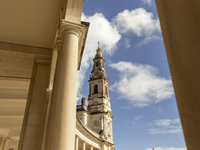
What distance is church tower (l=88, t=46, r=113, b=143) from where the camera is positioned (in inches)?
4139

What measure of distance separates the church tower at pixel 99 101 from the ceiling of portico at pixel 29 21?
295ft

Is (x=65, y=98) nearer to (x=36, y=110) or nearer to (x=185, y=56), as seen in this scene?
(x=185, y=56)

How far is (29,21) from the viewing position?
54.4ft

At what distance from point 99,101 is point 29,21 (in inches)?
3946

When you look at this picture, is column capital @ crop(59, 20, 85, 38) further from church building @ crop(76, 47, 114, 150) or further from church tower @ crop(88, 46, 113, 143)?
church tower @ crop(88, 46, 113, 143)

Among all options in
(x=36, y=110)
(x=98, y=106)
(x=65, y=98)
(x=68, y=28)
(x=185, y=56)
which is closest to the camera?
(x=185, y=56)

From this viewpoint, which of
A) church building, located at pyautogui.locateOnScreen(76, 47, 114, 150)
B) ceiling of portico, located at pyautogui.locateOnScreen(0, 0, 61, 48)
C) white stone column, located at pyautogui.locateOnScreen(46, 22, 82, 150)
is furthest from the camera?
church building, located at pyautogui.locateOnScreen(76, 47, 114, 150)

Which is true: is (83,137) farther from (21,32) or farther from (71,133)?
(71,133)

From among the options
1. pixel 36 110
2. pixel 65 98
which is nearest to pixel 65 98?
pixel 65 98

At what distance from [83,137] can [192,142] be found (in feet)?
200

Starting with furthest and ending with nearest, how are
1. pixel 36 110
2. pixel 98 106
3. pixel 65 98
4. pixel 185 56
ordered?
pixel 98 106
pixel 36 110
pixel 65 98
pixel 185 56

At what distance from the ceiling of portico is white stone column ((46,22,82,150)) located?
5849 mm

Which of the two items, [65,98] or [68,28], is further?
[68,28]

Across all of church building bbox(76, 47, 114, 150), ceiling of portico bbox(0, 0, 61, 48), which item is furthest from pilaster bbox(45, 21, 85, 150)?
church building bbox(76, 47, 114, 150)
